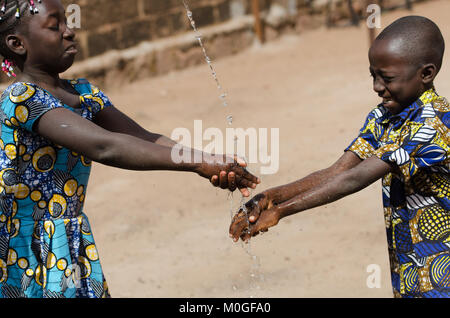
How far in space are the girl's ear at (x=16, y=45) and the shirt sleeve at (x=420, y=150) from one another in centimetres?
142

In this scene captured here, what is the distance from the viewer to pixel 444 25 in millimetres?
10242

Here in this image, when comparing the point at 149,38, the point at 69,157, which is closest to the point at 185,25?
the point at 149,38

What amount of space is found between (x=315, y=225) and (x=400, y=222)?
258 centimetres

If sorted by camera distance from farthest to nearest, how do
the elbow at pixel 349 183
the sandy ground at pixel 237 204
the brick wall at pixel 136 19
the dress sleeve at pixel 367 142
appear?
1. the brick wall at pixel 136 19
2. the sandy ground at pixel 237 204
3. the dress sleeve at pixel 367 142
4. the elbow at pixel 349 183

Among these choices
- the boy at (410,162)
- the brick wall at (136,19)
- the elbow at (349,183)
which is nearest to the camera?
the boy at (410,162)

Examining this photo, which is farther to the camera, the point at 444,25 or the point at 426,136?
the point at 444,25

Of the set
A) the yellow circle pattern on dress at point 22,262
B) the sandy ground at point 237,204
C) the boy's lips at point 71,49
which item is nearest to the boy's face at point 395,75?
the boy's lips at point 71,49

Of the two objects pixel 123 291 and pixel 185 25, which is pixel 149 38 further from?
pixel 123 291

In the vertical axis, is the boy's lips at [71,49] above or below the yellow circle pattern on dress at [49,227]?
above

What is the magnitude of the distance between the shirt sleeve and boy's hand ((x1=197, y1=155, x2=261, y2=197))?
0.62 meters

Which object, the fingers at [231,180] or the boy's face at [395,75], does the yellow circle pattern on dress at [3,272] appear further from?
the boy's face at [395,75]

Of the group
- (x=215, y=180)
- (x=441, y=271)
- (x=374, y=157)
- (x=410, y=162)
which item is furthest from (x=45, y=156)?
(x=441, y=271)

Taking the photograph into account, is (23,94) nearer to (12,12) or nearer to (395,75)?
(12,12)

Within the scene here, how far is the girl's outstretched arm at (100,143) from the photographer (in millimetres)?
2520
